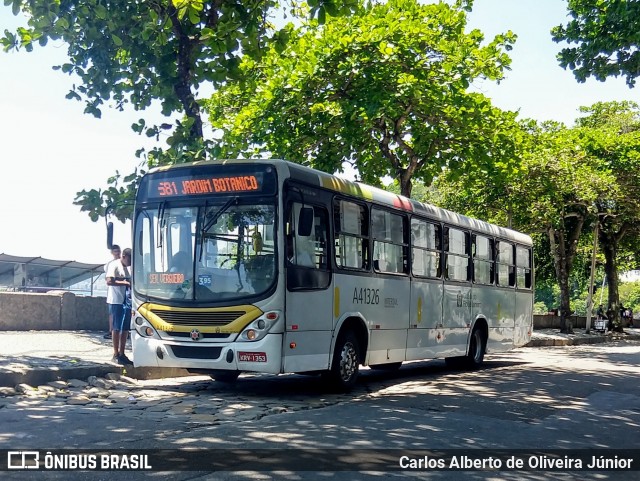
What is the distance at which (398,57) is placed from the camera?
18812 mm

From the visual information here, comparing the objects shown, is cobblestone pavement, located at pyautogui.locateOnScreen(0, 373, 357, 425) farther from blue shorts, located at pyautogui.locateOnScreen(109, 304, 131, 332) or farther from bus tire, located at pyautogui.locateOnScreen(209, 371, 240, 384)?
blue shorts, located at pyautogui.locateOnScreen(109, 304, 131, 332)

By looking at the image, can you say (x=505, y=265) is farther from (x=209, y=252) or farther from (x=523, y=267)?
(x=209, y=252)

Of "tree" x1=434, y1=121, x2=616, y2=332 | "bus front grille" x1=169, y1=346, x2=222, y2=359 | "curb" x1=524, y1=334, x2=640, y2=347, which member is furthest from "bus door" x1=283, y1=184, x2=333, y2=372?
"tree" x1=434, y1=121, x2=616, y2=332

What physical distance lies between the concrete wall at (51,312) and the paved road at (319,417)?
6721 millimetres

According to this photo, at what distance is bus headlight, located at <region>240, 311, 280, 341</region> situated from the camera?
10.1 m

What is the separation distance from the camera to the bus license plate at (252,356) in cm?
1009

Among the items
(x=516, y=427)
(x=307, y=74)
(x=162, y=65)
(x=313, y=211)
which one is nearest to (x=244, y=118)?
(x=307, y=74)

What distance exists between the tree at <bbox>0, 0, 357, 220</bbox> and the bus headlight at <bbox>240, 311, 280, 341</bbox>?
4165 mm

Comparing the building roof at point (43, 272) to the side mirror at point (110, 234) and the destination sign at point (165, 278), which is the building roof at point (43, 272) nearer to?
the side mirror at point (110, 234)

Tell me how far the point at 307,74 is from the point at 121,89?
5.23m

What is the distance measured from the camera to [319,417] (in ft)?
28.8

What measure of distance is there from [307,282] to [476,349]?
756 cm

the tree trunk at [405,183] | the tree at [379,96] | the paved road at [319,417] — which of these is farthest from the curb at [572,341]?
the paved road at [319,417]

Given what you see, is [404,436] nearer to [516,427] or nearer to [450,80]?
[516,427]
